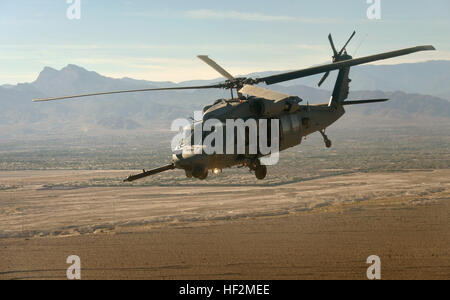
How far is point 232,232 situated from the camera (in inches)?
2297

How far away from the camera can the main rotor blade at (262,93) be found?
19250 mm

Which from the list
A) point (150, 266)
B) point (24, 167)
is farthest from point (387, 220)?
point (24, 167)

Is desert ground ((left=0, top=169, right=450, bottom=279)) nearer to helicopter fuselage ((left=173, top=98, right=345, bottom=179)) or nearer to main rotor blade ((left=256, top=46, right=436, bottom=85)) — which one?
helicopter fuselage ((left=173, top=98, right=345, bottom=179))

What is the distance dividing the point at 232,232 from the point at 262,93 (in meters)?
40.5

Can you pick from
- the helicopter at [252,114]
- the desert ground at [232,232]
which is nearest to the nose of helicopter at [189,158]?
the helicopter at [252,114]

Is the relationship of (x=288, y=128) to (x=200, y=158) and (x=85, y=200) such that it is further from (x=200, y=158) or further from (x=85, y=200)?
(x=85, y=200)

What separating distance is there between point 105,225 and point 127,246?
42.9ft

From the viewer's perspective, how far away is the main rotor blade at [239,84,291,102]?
758 inches

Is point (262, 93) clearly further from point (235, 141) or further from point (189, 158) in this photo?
point (189, 158)

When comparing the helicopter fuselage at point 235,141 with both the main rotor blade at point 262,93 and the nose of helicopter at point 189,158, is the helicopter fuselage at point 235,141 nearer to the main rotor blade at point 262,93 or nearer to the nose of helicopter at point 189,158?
the nose of helicopter at point 189,158

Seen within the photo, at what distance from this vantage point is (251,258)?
160 feet

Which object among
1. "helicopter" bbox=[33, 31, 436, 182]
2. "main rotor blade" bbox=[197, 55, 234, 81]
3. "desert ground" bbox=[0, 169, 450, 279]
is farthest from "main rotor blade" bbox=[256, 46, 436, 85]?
"desert ground" bbox=[0, 169, 450, 279]

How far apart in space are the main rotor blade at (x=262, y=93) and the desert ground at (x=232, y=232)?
28724mm
